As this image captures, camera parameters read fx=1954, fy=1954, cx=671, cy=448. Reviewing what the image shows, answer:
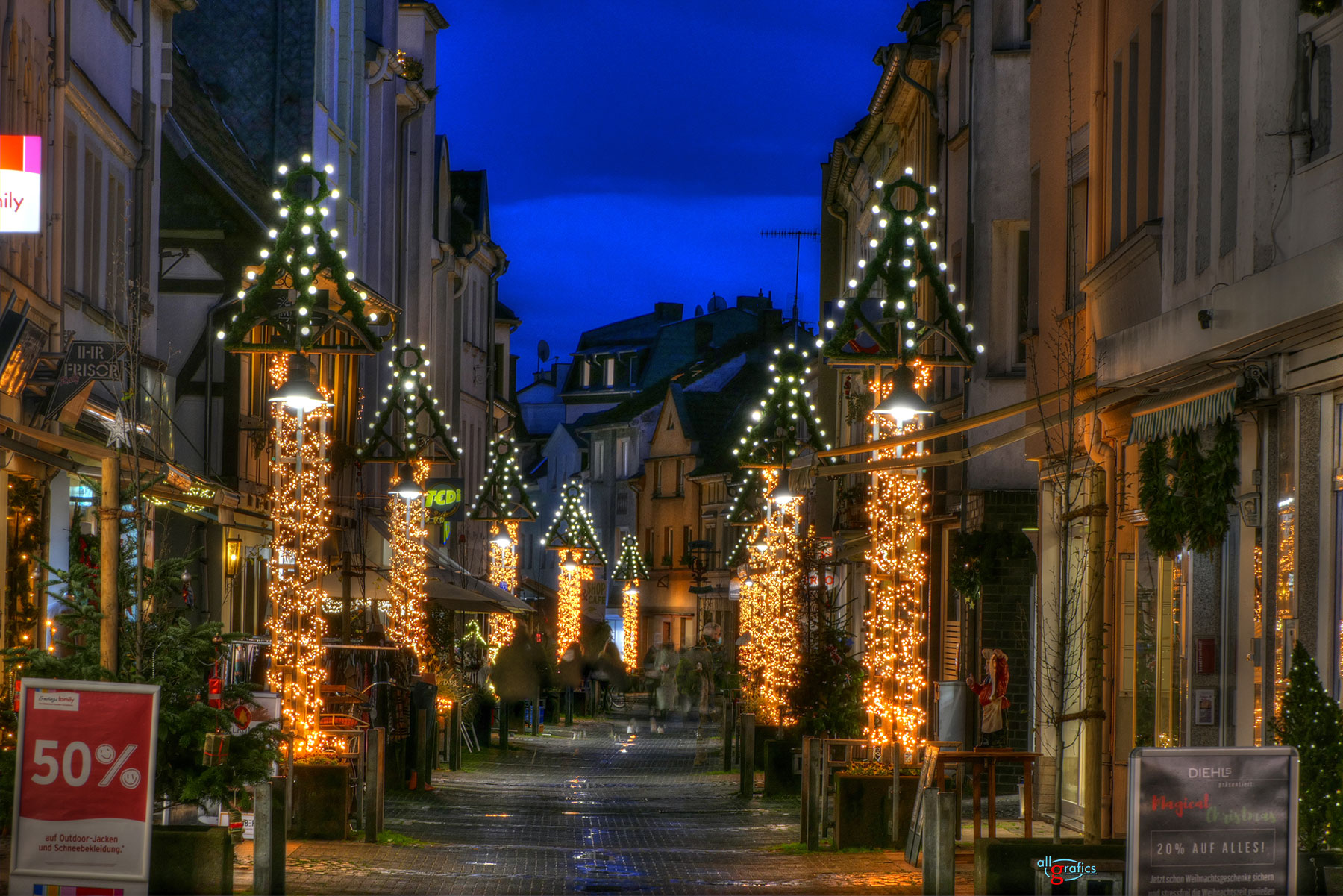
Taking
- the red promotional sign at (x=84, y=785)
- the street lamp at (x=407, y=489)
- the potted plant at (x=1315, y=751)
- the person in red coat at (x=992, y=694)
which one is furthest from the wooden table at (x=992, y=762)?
the street lamp at (x=407, y=489)

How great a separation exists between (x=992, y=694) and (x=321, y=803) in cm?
790

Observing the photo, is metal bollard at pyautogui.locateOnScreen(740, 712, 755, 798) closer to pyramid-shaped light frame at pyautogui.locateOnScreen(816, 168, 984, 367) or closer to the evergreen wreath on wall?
pyramid-shaped light frame at pyautogui.locateOnScreen(816, 168, 984, 367)

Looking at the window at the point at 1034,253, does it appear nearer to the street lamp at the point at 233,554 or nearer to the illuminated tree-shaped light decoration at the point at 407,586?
the illuminated tree-shaped light decoration at the point at 407,586

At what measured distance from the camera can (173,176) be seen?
94.4 feet

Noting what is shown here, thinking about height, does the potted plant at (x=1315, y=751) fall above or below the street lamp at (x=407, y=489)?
below

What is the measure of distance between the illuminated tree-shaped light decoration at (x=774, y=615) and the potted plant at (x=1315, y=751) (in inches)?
467

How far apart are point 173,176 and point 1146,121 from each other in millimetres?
16979

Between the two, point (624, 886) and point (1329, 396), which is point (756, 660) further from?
point (1329, 396)

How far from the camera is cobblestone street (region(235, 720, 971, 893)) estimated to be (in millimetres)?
13984

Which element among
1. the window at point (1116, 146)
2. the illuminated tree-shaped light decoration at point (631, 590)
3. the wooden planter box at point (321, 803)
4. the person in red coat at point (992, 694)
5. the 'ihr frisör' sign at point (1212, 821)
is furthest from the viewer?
the illuminated tree-shaped light decoration at point (631, 590)

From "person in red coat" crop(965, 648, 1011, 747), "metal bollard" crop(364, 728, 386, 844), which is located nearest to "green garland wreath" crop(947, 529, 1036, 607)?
"person in red coat" crop(965, 648, 1011, 747)

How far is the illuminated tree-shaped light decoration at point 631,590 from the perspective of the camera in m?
69.7

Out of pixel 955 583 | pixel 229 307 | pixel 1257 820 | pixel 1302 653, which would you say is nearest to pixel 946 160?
pixel 955 583

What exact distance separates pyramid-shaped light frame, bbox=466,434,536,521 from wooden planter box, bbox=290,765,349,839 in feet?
69.7
